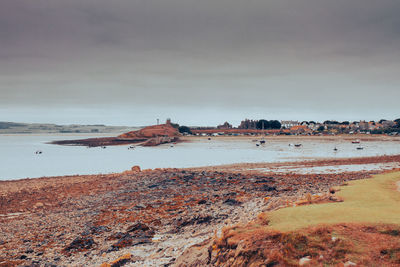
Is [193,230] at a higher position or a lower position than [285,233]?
lower

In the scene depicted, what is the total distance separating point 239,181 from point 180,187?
15.5 feet

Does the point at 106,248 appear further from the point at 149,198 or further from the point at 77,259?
the point at 149,198

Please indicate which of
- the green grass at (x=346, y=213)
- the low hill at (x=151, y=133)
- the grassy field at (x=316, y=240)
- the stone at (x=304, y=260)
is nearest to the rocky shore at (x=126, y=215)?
the grassy field at (x=316, y=240)

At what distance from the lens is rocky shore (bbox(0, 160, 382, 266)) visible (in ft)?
32.5

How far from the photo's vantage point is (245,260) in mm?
5902

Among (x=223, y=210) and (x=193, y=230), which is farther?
(x=223, y=210)

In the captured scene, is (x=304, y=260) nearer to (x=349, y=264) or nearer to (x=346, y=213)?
(x=349, y=264)

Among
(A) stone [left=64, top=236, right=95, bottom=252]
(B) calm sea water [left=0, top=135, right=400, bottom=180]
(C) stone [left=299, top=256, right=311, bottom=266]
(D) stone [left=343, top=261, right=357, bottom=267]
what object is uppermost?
(D) stone [left=343, top=261, right=357, bottom=267]

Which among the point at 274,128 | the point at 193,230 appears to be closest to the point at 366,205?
the point at 193,230

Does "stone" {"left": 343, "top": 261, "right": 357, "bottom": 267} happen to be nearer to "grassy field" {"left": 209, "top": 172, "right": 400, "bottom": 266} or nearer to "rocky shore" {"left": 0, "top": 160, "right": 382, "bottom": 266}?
"grassy field" {"left": 209, "top": 172, "right": 400, "bottom": 266}

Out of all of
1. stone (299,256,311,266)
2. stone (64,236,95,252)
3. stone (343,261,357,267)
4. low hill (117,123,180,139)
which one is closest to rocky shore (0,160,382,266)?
stone (64,236,95,252)

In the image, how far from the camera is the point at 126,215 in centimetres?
1466

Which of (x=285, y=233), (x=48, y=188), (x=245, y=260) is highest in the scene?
(x=285, y=233)

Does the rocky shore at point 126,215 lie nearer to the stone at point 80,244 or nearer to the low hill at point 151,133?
the stone at point 80,244
